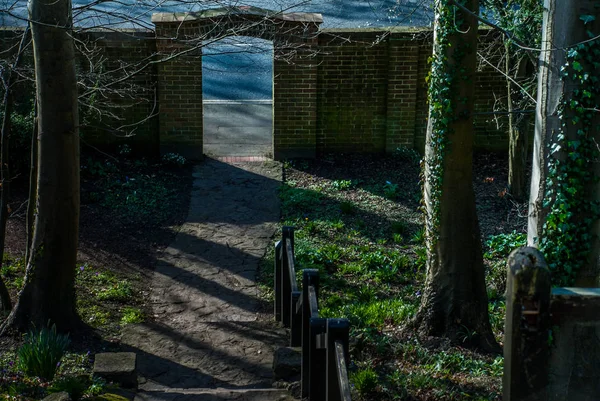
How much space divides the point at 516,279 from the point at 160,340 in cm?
502

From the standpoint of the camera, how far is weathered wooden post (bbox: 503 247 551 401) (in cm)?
438

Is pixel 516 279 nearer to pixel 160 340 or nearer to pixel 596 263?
pixel 596 263

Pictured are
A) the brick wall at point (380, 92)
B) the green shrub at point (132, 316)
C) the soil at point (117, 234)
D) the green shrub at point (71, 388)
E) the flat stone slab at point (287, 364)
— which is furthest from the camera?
the brick wall at point (380, 92)

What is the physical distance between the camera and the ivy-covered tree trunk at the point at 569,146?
5688 millimetres

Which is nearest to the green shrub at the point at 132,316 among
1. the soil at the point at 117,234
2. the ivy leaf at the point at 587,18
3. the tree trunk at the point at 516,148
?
the soil at the point at 117,234

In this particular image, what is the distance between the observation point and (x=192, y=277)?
10.7 meters

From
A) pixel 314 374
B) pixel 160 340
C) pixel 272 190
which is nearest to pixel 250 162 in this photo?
pixel 272 190

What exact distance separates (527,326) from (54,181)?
5.21 meters

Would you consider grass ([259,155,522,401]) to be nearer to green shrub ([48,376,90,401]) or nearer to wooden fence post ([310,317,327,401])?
wooden fence post ([310,317,327,401])

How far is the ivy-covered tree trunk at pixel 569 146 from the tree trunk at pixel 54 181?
14.6 ft

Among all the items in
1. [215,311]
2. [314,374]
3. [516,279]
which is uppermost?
Result: [516,279]

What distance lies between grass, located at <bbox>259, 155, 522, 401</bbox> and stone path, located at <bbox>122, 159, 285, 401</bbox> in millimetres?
426

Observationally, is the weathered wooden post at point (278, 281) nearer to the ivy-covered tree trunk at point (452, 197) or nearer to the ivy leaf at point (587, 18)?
the ivy-covered tree trunk at point (452, 197)

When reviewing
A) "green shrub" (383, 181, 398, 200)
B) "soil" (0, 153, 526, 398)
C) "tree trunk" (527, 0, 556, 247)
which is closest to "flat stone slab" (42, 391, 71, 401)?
"soil" (0, 153, 526, 398)
